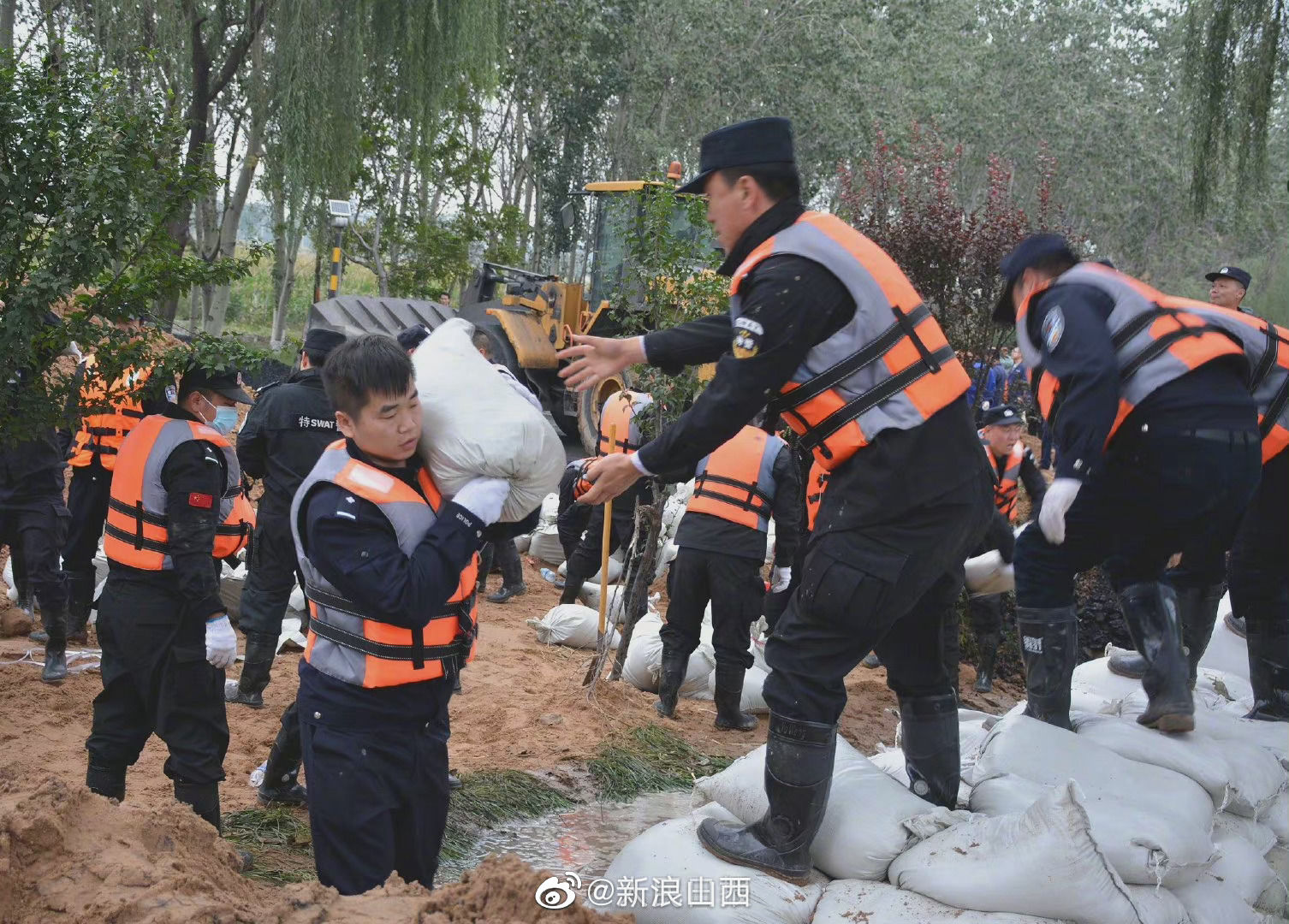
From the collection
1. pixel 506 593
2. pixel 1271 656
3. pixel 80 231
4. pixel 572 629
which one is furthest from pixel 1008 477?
pixel 80 231

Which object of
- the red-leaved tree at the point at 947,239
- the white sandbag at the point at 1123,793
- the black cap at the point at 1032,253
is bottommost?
the white sandbag at the point at 1123,793

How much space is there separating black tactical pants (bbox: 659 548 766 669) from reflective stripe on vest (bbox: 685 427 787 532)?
0.74 feet

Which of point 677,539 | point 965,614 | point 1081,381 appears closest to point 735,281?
point 1081,381

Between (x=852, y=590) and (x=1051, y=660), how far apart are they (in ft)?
4.34

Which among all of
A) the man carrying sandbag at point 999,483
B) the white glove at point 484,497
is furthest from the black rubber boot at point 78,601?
the man carrying sandbag at point 999,483

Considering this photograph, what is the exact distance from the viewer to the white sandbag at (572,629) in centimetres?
751

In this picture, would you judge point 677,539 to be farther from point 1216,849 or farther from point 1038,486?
point 1216,849

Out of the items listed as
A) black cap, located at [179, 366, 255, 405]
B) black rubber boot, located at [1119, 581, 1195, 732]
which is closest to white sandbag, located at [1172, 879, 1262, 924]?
black rubber boot, located at [1119, 581, 1195, 732]

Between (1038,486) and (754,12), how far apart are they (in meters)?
21.4

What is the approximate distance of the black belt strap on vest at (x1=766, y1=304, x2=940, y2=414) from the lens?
2.77 m

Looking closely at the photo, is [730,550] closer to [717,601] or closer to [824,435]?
[717,601]

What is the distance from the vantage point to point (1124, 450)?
361 cm

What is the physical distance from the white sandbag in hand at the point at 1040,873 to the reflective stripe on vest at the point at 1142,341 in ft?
4.28

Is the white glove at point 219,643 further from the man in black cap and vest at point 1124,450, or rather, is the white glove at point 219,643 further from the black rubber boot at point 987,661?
the black rubber boot at point 987,661
